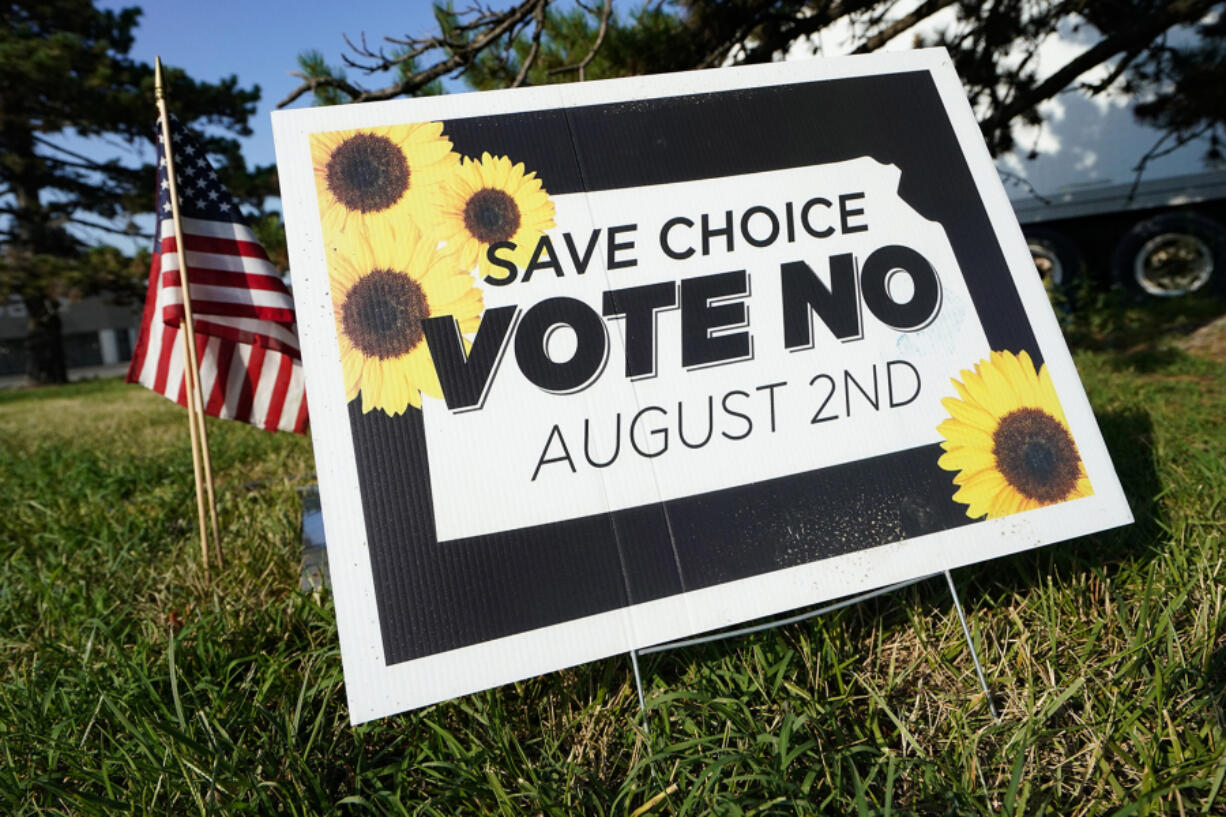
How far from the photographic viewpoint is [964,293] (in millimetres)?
1740

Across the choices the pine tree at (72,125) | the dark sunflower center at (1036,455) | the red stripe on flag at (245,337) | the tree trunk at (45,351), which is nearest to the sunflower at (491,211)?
the red stripe on flag at (245,337)

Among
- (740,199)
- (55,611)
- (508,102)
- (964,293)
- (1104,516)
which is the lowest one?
(1104,516)

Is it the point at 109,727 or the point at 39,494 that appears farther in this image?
the point at 39,494

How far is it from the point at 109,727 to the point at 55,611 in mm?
679

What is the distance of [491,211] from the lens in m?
1.59

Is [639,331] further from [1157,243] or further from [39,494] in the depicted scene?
[1157,243]

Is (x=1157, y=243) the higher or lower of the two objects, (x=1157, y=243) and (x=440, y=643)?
the higher

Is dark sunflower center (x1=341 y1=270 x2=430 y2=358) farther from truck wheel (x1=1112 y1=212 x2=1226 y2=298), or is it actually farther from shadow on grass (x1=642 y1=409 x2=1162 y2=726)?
truck wheel (x1=1112 y1=212 x2=1226 y2=298)

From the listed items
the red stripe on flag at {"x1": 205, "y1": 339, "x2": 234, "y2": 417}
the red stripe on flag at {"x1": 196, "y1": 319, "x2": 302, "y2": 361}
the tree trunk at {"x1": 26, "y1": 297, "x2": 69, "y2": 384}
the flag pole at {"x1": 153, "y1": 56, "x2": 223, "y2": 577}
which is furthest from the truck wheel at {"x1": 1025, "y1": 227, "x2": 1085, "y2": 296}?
the tree trunk at {"x1": 26, "y1": 297, "x2": 69, "y2": 384}

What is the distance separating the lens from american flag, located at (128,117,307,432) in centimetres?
222

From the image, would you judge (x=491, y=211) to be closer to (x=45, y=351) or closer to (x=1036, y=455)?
(x=1036, y=455)

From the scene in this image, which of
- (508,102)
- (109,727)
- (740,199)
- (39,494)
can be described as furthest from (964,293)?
(39,494)

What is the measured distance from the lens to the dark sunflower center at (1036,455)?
5.35ft

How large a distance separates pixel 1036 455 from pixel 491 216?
4.34 ft
